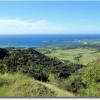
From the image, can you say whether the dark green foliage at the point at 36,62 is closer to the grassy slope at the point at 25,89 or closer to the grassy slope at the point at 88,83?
the grassy slope at the point at 88,83

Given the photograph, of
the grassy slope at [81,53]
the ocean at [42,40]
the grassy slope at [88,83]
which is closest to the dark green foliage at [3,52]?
the ocean at [42,40]

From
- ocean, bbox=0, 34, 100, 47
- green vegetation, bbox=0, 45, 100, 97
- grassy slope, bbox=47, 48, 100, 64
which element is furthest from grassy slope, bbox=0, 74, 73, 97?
grassy slope, bbox=47, 48, 100, 64

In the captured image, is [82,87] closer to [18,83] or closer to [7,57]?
[18,83]

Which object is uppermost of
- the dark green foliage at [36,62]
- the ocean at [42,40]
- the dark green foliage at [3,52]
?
the ocean at [42,40]

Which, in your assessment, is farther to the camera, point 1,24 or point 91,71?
point 1,24

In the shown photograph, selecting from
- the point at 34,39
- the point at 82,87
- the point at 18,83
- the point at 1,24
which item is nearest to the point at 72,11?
the point at 34,39

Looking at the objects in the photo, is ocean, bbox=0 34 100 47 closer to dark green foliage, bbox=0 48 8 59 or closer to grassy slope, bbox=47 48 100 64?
grassy slope, bbox=47 48 100 64
